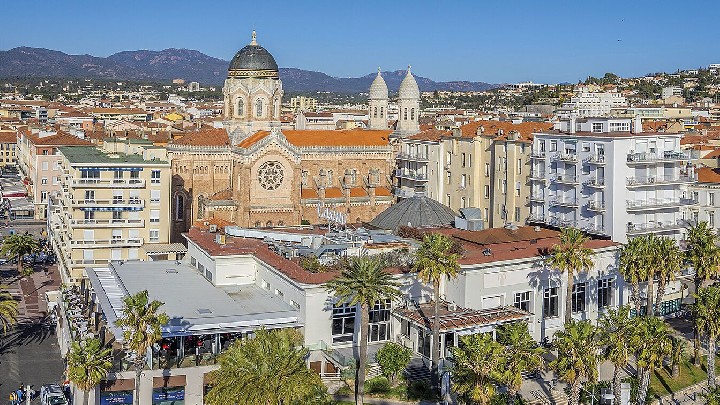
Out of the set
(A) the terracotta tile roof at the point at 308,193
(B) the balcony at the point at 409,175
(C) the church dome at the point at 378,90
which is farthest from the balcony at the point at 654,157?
(C) the church dome at the point at 378,90

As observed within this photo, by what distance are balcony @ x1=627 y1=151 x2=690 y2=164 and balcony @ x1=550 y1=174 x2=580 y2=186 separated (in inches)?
190

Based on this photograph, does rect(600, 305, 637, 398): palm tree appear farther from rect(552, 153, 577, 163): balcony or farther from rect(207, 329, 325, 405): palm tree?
rect(552, 153, 577, 163): balcony

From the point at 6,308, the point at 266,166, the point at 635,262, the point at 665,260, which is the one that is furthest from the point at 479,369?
the point at 266,166

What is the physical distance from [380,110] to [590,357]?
243 feet

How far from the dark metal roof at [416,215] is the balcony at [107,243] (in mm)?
21056

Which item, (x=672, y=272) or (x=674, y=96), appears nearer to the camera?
(x=672, y=272)

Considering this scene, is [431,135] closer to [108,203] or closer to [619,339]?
[108,203]

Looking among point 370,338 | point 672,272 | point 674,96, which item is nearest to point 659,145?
point 672,272

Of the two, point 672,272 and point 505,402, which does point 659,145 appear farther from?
point 505,402

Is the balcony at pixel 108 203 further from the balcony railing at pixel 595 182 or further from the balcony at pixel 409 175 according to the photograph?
the balcony railing at pixel 595 182

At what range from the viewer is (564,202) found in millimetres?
70938

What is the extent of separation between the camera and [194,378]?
49781 millimetres

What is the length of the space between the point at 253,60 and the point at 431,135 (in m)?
20.1

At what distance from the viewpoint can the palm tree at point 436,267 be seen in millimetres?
48281
